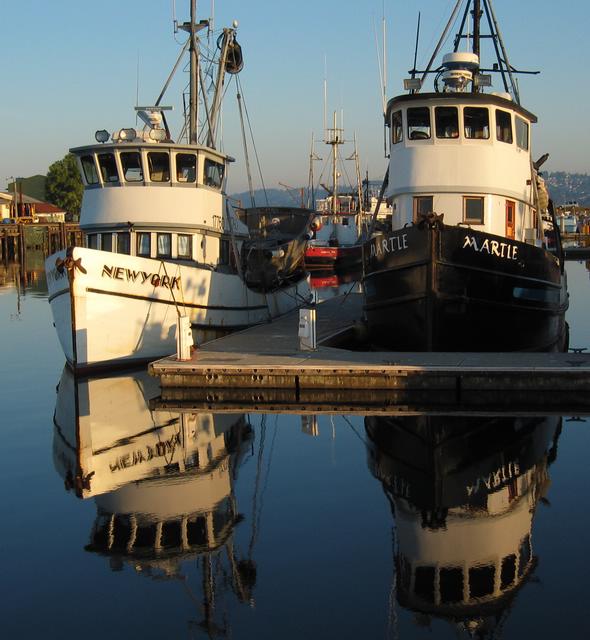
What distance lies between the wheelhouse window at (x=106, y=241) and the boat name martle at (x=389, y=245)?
737 centimetres

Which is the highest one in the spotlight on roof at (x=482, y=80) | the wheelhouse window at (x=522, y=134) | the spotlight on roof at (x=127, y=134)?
the spotlight on roof at (x=482, y=80)

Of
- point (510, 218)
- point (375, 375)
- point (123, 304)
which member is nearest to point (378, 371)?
point (375, 375)

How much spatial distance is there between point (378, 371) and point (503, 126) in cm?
763

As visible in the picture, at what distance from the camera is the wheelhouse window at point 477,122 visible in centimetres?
1972

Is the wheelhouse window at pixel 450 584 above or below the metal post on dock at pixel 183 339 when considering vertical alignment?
below

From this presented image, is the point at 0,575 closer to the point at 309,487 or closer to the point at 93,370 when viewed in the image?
the point at 309,487

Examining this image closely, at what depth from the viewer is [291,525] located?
10.0 m

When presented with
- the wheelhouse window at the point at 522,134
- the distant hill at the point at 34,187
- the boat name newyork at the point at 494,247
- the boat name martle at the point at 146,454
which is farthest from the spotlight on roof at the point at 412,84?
the distant hill at the point at 34,187

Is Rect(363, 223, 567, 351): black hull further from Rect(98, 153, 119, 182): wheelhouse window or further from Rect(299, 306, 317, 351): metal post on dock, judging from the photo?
Rect(98, 153, 119, 182): wheelhouse window

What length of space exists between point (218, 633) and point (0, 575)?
8.59 feet

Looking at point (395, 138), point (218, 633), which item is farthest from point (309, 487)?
point (395, 138)

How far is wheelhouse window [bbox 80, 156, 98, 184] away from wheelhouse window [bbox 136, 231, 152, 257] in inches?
80.6

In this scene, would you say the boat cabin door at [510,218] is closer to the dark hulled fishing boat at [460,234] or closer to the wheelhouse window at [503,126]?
the dark hulled fishing boat at [460,234]

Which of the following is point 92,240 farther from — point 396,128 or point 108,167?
point 396,128
